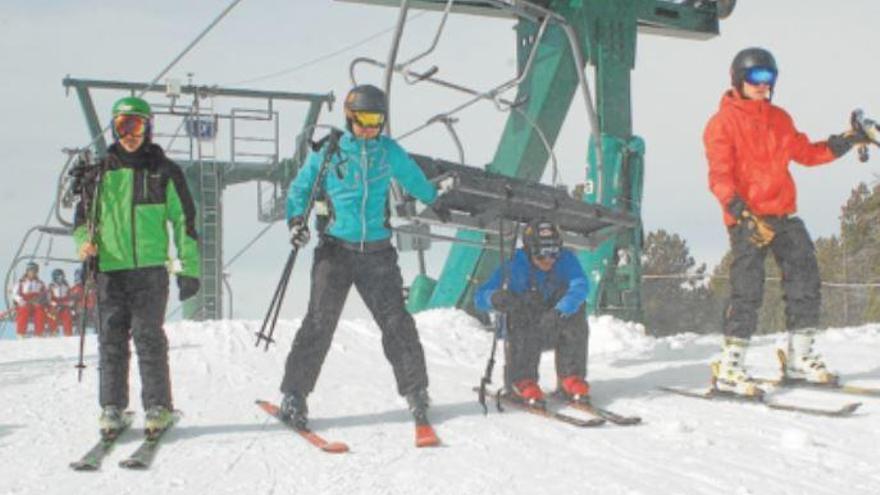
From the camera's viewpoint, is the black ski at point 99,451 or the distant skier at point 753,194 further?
the distant skier at point 753,194

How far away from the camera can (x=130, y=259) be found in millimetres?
4801

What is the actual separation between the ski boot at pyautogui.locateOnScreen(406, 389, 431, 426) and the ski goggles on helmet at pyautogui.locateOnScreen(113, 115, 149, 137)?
75.9 inches

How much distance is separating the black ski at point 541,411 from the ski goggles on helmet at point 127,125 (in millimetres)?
2405

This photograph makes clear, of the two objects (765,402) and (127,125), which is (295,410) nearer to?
(127,125)

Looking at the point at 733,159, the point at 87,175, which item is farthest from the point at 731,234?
the point at 87,175

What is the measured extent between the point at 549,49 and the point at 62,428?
24.6 feet

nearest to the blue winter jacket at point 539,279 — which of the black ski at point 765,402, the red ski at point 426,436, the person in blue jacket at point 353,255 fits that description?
the person in blue jacket at point 353,255

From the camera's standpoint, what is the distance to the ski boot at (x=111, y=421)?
15.2 ft

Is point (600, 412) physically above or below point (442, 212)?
below

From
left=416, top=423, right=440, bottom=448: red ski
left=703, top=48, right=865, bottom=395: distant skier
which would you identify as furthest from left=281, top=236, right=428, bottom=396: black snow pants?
left=703, top=48, right=865, bottom=395: distant skier

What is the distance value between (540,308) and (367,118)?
62.0 inches

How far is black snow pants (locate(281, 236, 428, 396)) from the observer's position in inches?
197

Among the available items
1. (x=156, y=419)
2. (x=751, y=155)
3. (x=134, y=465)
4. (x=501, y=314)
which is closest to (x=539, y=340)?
(x=501, y=314)

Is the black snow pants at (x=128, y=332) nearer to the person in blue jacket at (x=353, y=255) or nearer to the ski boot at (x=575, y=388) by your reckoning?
the person in blue jacket at (x=353, y=255)
